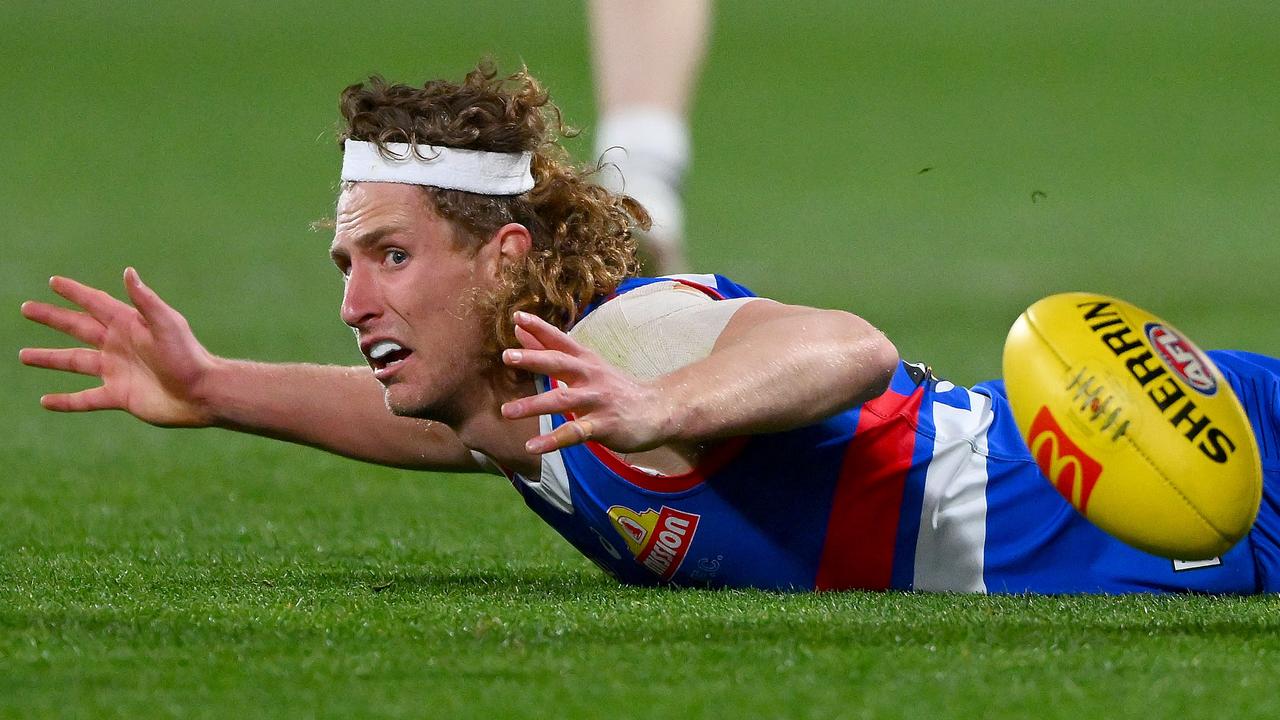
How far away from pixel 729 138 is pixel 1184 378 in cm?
1698

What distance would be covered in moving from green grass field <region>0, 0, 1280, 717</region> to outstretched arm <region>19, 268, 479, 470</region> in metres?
0.30

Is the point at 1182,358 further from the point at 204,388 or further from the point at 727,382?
the point at 204,388

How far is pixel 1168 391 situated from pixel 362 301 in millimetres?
1548

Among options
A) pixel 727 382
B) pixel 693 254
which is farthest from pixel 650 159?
pixel 693 254

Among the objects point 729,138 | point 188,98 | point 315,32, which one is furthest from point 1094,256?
point 315,32

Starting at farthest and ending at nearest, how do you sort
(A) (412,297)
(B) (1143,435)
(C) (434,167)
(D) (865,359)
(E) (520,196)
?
(E) (520,196) → (C) (434,167) → (A) (412,297) → (D) (865,359) → (B) (1143,435)

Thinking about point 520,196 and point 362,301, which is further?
point 520,196

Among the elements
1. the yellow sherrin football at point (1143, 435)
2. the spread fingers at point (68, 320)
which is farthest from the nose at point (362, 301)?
the yellow sherrin football at point (1143, 435)

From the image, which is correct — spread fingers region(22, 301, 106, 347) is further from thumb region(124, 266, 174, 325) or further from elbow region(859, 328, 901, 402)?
elbow region(859, 328, 901, 402)

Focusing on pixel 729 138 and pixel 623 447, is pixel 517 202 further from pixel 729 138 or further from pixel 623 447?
pixel 729 138

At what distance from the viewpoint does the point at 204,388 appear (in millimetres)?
4613

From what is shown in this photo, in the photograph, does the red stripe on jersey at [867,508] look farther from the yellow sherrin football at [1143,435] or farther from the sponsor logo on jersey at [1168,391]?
the sponsor logo on jersey at [1168,391]

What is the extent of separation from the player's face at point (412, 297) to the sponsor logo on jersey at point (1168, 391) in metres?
1.26

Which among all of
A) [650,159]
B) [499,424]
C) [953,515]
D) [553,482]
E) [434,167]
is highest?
[434,167]
